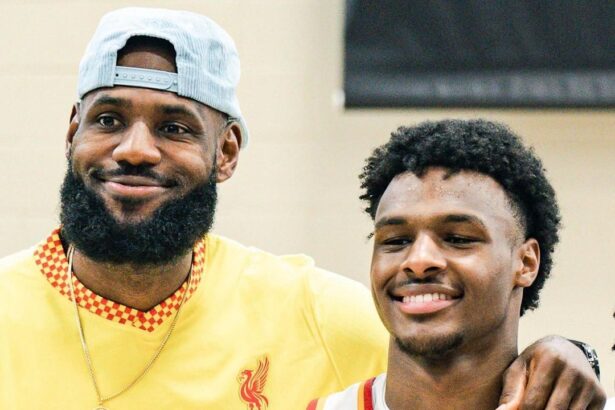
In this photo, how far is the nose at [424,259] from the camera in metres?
1.69

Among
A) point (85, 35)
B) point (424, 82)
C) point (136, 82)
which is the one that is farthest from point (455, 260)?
point (85, 35)

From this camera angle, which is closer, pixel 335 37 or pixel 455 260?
pixel 455 260

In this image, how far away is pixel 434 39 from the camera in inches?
128

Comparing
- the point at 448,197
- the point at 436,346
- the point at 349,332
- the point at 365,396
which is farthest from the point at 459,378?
the point at 349,332

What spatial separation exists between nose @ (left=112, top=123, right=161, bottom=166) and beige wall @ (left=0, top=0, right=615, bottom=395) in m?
1.27

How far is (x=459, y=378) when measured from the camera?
5.70 ft

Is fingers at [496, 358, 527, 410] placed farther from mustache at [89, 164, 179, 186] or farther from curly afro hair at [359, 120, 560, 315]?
mustache at [89, 164, 179, 186]

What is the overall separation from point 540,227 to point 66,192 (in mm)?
987

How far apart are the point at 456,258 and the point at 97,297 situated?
809 mm

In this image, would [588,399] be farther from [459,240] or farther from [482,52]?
[482,52]

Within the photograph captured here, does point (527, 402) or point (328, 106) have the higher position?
point (328, 106)

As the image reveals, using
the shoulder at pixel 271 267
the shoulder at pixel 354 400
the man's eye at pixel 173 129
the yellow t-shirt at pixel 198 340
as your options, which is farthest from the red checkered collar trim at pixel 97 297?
the shoulder at pixel 354 400

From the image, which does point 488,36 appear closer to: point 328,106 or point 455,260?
point 328,106

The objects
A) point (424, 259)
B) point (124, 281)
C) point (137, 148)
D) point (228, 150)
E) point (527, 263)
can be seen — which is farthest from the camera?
point (228, 150)
